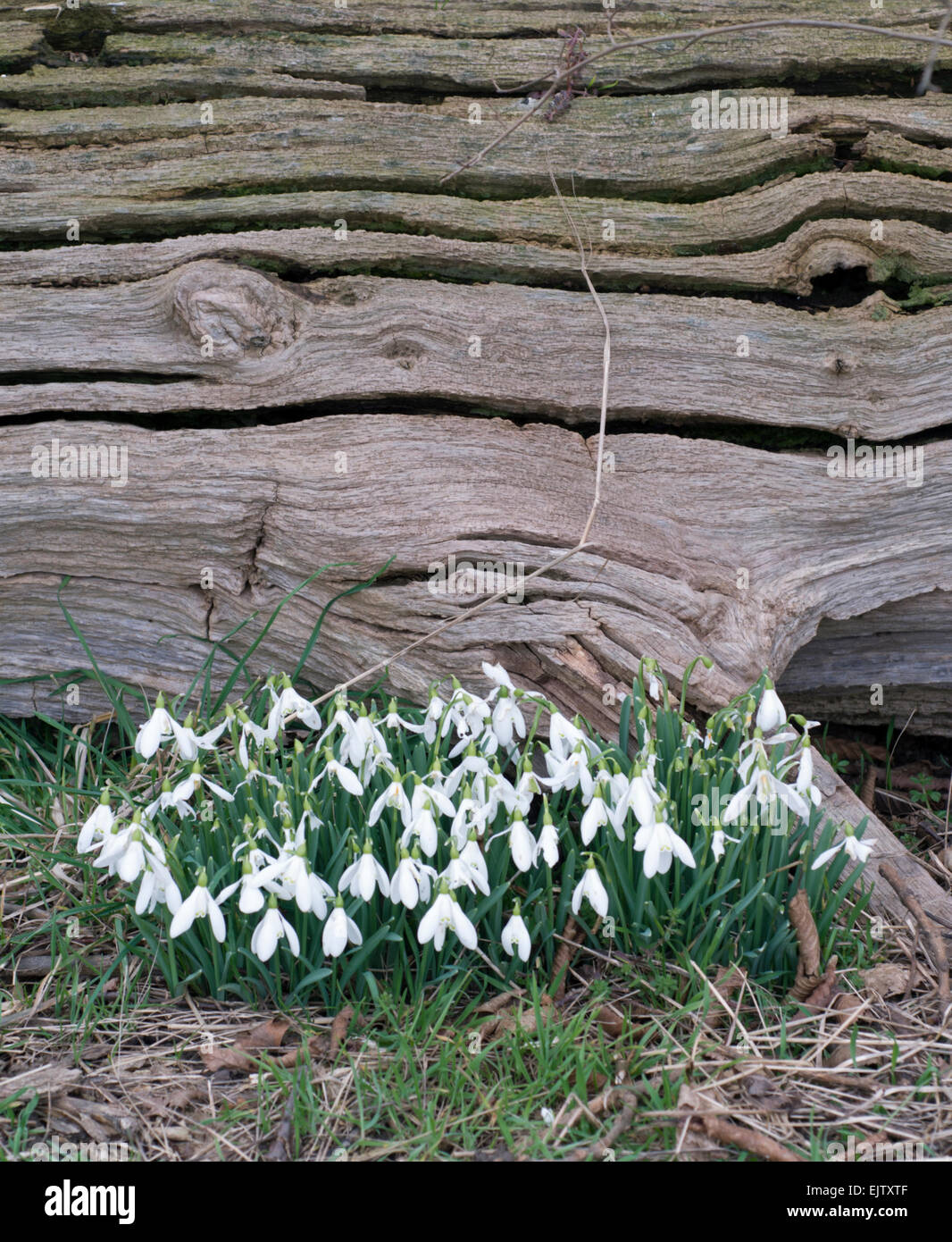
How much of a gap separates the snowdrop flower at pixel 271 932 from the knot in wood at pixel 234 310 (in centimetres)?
180

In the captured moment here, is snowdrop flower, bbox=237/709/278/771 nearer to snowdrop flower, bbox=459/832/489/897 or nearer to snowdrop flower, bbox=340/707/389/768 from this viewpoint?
snowdrop flower, bbox=340/707/389/768

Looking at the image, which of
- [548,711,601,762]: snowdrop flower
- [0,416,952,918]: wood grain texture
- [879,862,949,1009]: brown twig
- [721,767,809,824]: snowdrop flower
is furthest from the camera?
[0,416,952,918]: wood grain texture

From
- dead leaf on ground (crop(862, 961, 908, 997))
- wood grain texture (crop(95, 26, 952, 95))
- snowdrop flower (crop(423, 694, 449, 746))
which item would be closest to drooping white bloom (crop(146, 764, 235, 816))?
snowdrop flower (crop(423, 694, 449, 746))

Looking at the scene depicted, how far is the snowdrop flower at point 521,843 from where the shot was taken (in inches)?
82.9

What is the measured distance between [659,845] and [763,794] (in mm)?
300

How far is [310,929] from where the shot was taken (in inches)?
87.7

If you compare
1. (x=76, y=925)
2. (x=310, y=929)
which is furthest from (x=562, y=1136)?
(x=76, y=925)

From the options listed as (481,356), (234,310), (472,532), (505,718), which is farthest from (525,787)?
(234,310)

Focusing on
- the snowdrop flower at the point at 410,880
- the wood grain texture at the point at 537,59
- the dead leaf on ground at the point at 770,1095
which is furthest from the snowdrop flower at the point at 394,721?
the wood grain texture at the point at 537,59

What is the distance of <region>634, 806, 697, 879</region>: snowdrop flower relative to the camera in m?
2.05

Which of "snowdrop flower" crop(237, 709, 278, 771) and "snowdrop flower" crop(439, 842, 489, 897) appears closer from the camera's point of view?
"snowdrop flower" crop(439, 842, 489, 897)

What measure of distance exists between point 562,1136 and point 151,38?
3.69 meters

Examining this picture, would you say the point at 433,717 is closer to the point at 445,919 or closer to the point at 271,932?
the point at 445,919

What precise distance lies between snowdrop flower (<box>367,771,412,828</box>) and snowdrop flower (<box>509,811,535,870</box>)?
23cm
